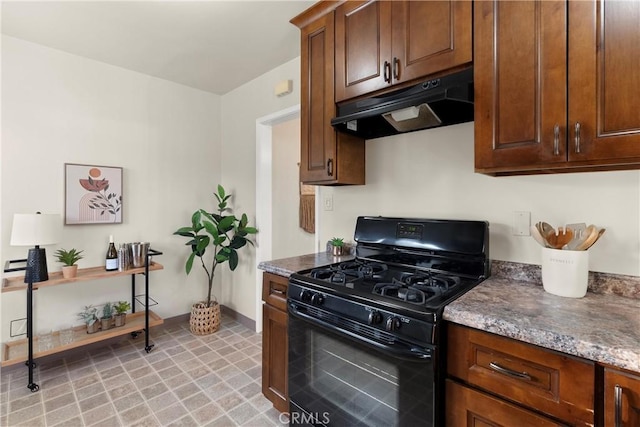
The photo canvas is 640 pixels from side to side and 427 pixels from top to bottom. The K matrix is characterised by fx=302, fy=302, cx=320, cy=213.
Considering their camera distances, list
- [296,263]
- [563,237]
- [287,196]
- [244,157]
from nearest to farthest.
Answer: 1. [563,237]
2. [296,263]
3. [244,157]
4. [287,196]

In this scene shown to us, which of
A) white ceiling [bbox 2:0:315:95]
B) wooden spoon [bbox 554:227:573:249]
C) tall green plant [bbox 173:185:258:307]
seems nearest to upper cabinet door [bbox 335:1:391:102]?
white ceiling [bbox 2:0:315:95]

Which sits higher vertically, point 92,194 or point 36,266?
point 92,194

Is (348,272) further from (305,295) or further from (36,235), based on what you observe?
(36,235)

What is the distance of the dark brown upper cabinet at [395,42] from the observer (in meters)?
1.38

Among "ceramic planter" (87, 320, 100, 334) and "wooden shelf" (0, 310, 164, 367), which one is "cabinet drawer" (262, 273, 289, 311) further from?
"ceramic planter" (87, 320, 100, 334)

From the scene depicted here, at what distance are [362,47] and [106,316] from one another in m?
2.96

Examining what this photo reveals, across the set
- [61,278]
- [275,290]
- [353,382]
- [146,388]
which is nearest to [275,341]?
[275,290]

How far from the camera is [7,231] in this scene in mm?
2357

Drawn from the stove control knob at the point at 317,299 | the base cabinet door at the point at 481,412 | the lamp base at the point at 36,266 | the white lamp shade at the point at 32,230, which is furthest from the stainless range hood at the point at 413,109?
the lamp base at the point at 36,266

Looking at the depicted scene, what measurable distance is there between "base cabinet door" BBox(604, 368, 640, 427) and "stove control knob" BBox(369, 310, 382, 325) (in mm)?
658

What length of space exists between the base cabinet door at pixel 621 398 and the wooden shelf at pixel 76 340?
303 cm

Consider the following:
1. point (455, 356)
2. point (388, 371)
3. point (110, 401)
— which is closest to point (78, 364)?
point (110, 401)

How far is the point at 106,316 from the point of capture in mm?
2648

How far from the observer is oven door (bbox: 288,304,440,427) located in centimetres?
111
